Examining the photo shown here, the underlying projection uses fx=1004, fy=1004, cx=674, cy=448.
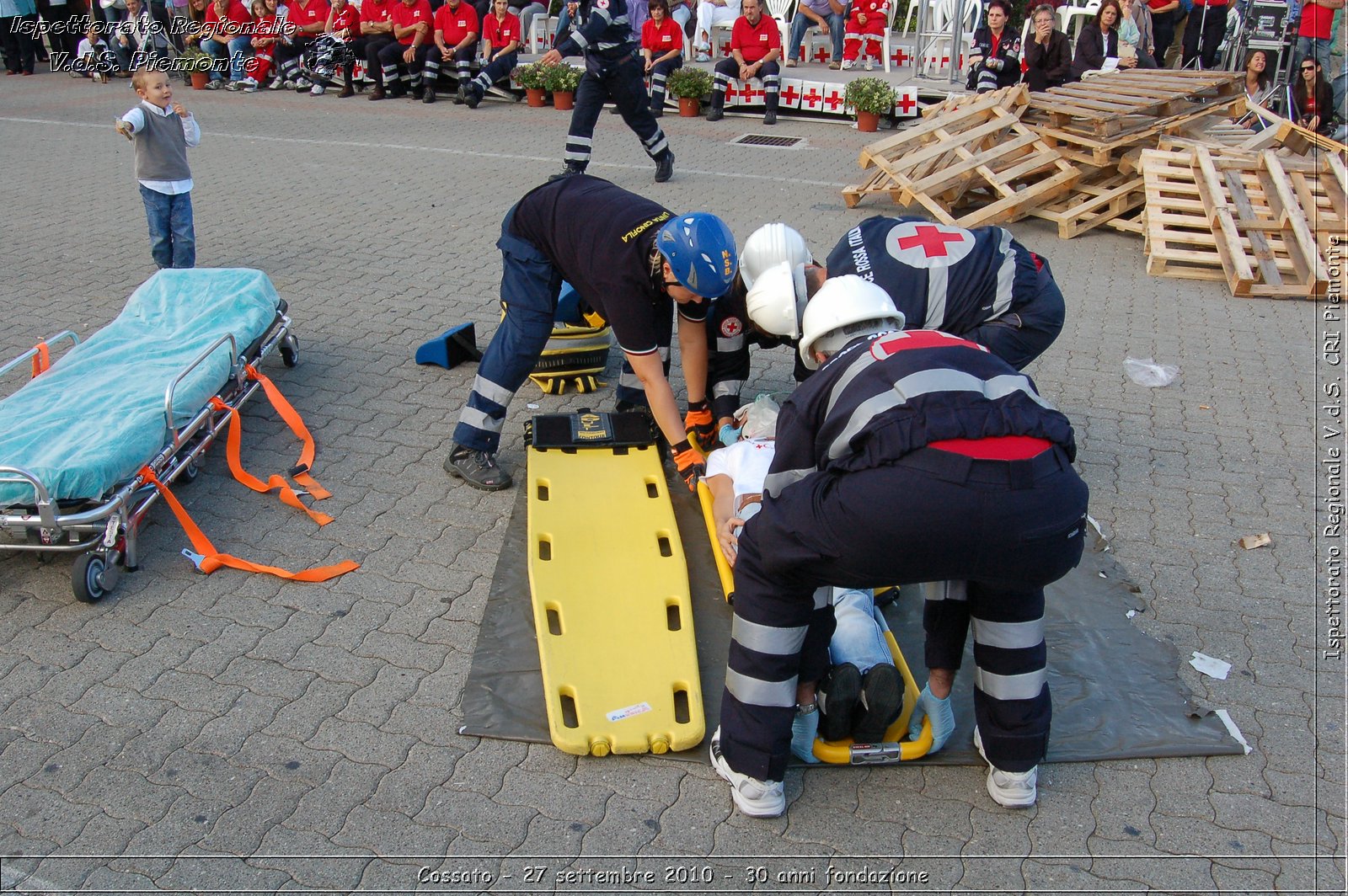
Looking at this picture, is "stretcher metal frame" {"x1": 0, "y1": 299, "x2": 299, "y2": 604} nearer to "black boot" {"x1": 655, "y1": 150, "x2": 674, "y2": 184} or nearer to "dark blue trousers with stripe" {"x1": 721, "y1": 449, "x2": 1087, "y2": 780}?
"dark blue trousers with stripe" {"x1": 721, "y1": 449, "x2": 1087, "y2": 780}

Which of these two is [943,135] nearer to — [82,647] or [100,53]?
[82,647]

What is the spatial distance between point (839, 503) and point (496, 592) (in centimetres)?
183

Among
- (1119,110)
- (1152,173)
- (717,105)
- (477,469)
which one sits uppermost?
(717,105)

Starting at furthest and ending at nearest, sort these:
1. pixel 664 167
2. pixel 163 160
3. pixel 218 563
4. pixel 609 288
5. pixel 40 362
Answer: pixel 664 167 → pixel 163 160 → pixel 40 362 → pixel 609 288 → pixel 218 563

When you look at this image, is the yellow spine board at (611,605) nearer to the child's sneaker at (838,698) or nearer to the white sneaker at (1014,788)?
the child's sneaker at (838,698)

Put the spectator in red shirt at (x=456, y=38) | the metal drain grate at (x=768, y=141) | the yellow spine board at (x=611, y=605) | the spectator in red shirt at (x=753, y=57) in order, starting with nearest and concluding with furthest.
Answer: the yellow spine board at (x=611, y=605) → the metal drain grate at (x=768, y=141) → the spectator in red shirt at (x=753, y=57) → the spectator in red shirt at (x=456, y=38)

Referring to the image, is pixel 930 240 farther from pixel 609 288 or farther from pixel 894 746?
pixel 894 746

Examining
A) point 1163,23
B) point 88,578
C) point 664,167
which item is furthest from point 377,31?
point 88,578

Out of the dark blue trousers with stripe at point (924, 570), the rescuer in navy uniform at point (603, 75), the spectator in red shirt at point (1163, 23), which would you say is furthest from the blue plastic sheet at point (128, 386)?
the spectator in red shirt at point (1163, 23)

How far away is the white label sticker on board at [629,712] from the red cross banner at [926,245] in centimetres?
203

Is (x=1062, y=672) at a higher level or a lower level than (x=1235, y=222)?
lower

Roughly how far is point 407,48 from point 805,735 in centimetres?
1488

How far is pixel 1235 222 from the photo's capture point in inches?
306

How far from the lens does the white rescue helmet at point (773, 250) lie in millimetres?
4309
